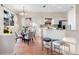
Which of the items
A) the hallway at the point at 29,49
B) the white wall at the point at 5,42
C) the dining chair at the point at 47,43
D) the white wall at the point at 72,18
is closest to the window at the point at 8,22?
the white wall at the point at 5,42

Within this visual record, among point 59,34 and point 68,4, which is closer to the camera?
point 68,4

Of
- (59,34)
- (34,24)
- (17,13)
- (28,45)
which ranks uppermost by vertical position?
(17,13)

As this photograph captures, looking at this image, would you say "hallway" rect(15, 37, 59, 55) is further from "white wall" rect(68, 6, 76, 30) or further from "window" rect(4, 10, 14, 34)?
"white wall" rect(68, 6, 76, 30)

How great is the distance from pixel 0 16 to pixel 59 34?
3.63 ft

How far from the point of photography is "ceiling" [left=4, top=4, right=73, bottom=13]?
233 cm

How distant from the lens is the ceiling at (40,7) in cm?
233

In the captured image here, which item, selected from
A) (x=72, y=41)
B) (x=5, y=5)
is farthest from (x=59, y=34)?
(x=5, y=5)

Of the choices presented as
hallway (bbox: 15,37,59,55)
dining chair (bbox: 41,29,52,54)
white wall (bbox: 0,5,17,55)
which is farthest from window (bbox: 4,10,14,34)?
dining chair (bbox: 41,29,52,54)

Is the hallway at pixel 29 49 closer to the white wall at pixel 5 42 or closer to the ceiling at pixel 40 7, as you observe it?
the white wall at pixel 5 42

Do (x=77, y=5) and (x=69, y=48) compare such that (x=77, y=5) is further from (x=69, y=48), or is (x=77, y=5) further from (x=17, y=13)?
(x=17, y=13)

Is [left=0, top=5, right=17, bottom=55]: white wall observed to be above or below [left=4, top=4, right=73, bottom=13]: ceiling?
below

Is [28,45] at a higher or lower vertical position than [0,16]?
lower

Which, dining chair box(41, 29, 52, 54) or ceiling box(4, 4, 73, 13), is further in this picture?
dining chair box(41, 29, 52, 54)
